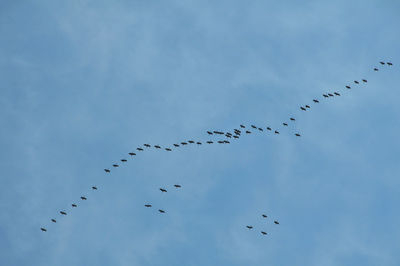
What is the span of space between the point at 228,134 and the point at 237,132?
108 inches

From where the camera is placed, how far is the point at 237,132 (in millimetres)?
125562

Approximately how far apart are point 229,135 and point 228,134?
0.78 meters

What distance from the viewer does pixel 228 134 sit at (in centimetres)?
12338

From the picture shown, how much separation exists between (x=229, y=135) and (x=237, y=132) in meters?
3.33

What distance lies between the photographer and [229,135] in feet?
402
